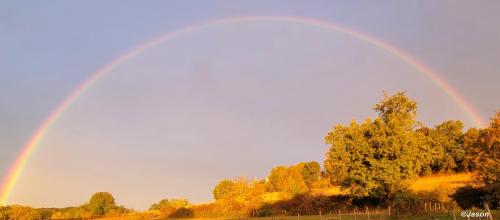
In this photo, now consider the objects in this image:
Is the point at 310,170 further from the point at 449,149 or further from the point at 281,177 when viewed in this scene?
the point at 449,149

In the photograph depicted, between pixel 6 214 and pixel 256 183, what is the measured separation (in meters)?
66.5

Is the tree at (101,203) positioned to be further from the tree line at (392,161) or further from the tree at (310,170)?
the tree line at (392,161)

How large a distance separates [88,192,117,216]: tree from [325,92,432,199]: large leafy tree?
117032 mm

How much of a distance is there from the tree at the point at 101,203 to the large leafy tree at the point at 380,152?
384 ft

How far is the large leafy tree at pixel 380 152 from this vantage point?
56.4 meters

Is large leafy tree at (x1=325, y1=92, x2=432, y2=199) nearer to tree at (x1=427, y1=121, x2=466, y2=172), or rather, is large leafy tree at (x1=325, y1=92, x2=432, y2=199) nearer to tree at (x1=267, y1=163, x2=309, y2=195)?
tree at (x1=427, y1=121, x2=466, y2=172)

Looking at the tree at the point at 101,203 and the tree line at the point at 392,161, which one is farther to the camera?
the tree at the point at 101,203

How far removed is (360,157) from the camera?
57906mm

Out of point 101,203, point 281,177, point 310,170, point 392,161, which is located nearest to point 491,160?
point 392,161

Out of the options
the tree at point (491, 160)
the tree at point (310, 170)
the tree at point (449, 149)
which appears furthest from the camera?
the tree at point (310, 170)

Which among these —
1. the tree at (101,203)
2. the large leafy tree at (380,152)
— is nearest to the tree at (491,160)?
the large leafy tree at (380,152)

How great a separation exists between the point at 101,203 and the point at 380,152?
127141 millimetres

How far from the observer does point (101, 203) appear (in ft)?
534

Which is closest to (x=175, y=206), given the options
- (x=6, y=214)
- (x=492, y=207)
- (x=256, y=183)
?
(x=256, y=183)
